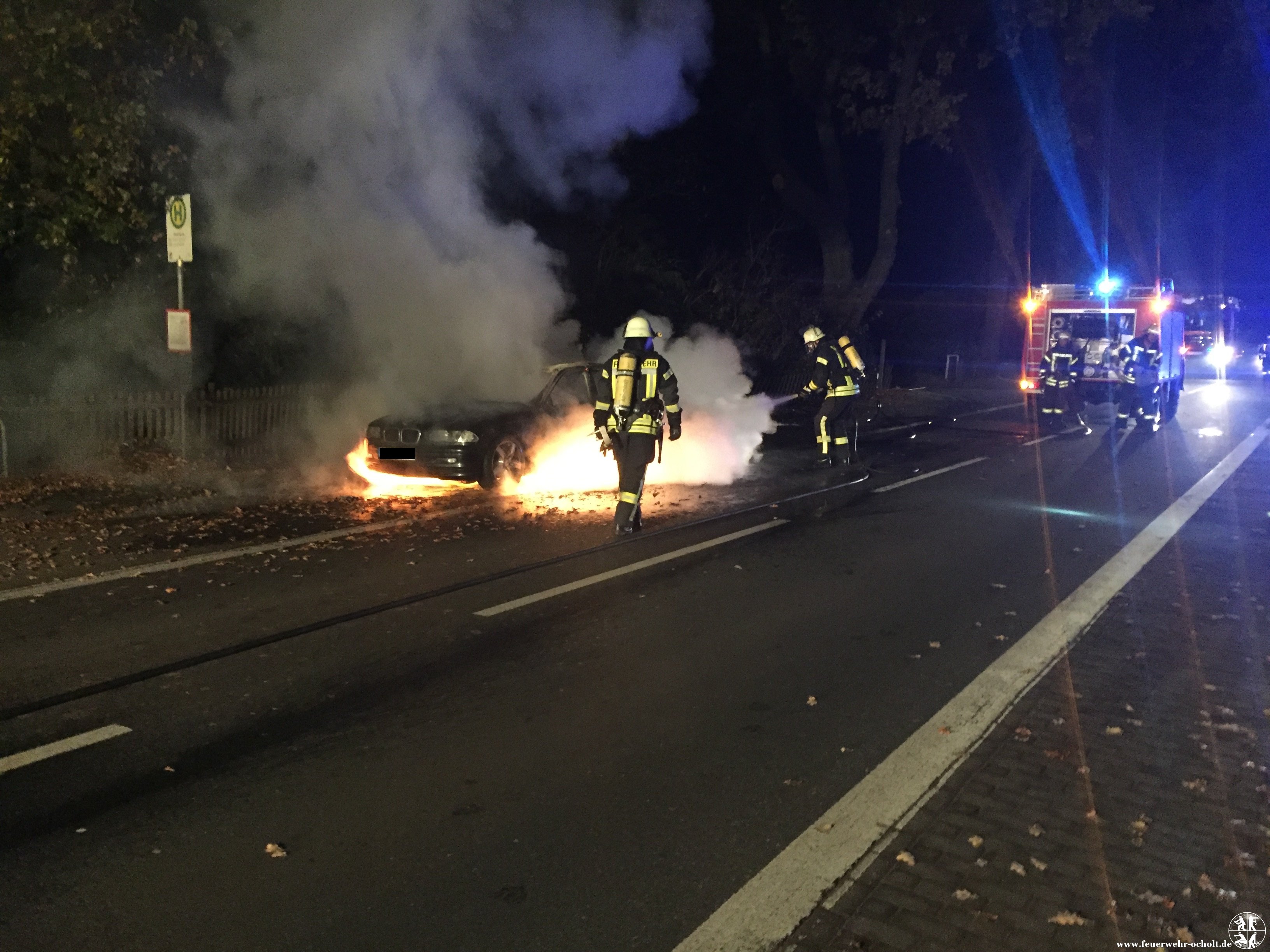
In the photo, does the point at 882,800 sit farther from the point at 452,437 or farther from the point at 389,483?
the point at 389,483

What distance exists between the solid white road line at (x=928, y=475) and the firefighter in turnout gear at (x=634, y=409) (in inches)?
149

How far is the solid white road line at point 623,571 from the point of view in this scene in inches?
268

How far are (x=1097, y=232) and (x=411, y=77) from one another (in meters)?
35.1

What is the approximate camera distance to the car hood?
1080 cm

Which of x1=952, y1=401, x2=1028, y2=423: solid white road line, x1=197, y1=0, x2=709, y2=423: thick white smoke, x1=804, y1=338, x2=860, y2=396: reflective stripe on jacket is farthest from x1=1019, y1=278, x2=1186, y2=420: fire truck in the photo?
x1=197, y1=0, x2=709, y2=423: thick white smoke

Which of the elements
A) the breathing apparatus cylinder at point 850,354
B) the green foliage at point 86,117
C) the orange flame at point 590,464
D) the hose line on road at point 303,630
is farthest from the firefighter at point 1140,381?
the green foliage at point 86,117

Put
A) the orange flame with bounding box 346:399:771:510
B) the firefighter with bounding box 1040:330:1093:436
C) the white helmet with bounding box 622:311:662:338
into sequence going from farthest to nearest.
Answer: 1. the firefighter with bounding box 1040:330:1093:436
2. the orange flame with bounding box 346:399:771:510
3. the white helmet with bounding box 622:311:662:338

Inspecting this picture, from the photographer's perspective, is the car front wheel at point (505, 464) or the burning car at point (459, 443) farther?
the car front wheel at point (505, 464)

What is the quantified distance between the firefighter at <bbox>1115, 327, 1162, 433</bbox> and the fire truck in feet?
0.93

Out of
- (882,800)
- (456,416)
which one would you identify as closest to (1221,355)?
(456,416)

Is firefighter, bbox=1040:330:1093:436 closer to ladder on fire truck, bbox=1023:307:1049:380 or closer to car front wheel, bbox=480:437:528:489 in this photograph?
ladder on fire truck, bbox=1023:307:1049:380

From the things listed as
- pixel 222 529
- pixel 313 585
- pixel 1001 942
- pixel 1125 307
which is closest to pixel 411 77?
pixel 222 529

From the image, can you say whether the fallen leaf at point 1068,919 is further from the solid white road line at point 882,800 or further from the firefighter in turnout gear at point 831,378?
the firefighter in turnout gear at point 831,378

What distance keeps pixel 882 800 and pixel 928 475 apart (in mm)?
9405
